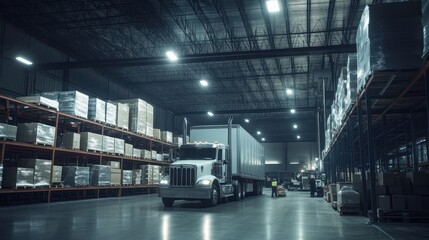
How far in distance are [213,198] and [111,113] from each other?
7.69 meters

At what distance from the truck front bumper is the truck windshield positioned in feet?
5.97

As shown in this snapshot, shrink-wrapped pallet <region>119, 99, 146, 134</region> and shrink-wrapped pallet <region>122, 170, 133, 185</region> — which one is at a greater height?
shrink-wrapped pallet <region>119, 99, 146, 134</region>

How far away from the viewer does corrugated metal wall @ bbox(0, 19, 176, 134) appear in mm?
17953

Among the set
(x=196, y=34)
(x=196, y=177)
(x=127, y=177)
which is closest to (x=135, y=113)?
(x=127, y=177)

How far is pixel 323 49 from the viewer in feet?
58.5

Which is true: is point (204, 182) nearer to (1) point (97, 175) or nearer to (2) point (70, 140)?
(2) point (70, 140)

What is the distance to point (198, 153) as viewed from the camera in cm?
1466

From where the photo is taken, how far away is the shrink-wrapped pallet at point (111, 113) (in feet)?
59.1

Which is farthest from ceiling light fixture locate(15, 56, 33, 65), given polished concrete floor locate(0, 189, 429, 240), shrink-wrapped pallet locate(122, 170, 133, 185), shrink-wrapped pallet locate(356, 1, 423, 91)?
shrink-wrapped pallet locate(356, 1, 423, 91)

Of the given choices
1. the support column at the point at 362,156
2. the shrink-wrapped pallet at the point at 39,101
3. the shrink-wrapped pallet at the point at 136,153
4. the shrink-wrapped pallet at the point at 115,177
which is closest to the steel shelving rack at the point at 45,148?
the shrink-wrapped pallet at the point at 39,101

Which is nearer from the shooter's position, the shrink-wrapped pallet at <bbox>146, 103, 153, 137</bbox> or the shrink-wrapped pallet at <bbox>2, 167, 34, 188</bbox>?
the shrink-wrapped pallet at <bbox>2, 167, 34, 188</bbox>

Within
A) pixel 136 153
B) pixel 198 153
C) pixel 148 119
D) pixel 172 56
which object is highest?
pixel 172 56

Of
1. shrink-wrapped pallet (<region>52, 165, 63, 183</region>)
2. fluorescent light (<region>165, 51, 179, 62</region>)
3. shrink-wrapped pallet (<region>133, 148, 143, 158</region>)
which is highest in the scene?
fluorescent light (<region>165, 51, 179, 62</region>)

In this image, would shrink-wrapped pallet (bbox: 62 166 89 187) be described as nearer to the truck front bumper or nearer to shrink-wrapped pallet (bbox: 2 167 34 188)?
shrink-wrapped pallet (bbox: 2 167 34 188)
